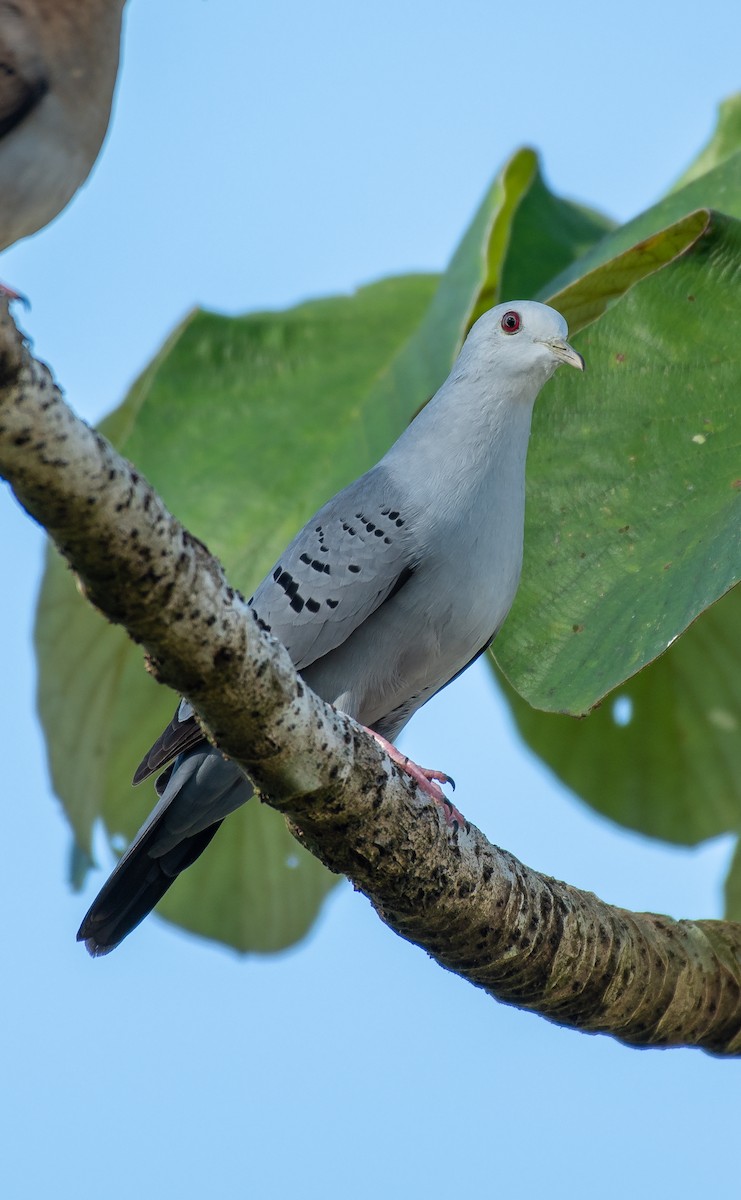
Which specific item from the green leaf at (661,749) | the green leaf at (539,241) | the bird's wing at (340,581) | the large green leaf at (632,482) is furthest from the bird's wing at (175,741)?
the green leaf at (539,241)

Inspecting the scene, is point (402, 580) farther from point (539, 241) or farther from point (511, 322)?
point (539, 241)

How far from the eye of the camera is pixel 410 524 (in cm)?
293

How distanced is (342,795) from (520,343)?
1.20 m

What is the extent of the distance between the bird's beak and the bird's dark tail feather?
131 centimetres

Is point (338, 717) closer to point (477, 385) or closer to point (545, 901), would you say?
point (545, 901)

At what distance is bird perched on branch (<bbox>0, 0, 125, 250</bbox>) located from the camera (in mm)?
2260

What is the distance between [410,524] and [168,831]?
837 mm

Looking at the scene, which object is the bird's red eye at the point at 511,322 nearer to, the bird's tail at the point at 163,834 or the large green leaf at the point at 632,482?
the large green leaf at the point at 632,482

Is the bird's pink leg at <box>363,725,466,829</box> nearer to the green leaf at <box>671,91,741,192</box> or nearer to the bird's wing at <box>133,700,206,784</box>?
the bird's wing at <box>133,700,206,784</box>

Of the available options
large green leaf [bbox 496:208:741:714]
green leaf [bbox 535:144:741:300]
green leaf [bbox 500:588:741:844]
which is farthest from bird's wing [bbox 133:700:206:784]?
green leaf [bbox 500:588:741:844]

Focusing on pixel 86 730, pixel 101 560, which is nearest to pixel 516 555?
pixel 101 560

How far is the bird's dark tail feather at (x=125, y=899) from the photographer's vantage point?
9.81 feet

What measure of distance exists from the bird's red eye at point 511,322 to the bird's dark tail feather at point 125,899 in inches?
52.4

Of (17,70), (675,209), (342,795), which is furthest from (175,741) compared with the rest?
(675,209)
